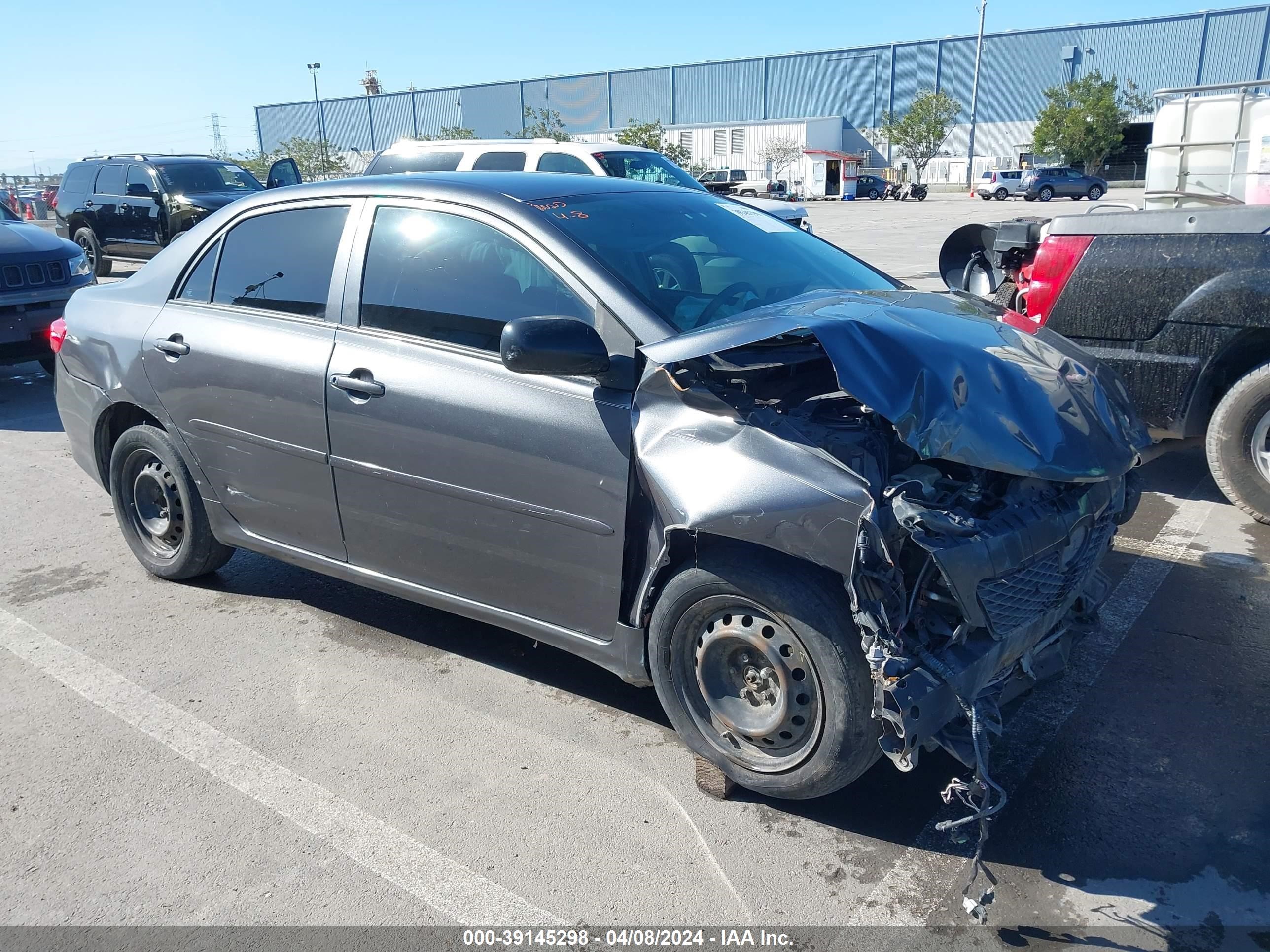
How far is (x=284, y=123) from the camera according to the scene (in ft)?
335

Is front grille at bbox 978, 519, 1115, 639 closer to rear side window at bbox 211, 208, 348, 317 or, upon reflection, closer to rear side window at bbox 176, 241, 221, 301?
rear side window at bbox 211, 208, 348, 317

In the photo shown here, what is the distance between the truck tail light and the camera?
5516 mm

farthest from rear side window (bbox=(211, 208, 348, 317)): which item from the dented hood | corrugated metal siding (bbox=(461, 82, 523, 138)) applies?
corrugated metal siding (bbox=(461, 82, 523, 138))

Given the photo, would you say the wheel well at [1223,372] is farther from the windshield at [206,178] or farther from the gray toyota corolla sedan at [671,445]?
the windshield at [206,178]

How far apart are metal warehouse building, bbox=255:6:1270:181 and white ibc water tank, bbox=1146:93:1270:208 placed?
58010 mm

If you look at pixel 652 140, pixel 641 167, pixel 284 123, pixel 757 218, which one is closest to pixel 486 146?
pixel 641 167

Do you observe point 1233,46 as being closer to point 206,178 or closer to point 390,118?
point 206,178

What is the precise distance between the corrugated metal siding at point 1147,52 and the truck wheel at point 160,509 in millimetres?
70975

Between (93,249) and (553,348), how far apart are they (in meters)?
17.7

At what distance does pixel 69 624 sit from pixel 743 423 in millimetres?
3278

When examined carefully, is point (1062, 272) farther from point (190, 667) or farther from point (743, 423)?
point (190, 667)

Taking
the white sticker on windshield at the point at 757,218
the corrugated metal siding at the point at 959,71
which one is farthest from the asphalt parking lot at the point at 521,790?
the corrugated metal siding at the point at 959,71

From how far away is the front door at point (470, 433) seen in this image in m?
3.21

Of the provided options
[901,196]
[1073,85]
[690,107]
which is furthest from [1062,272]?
[690,107]
